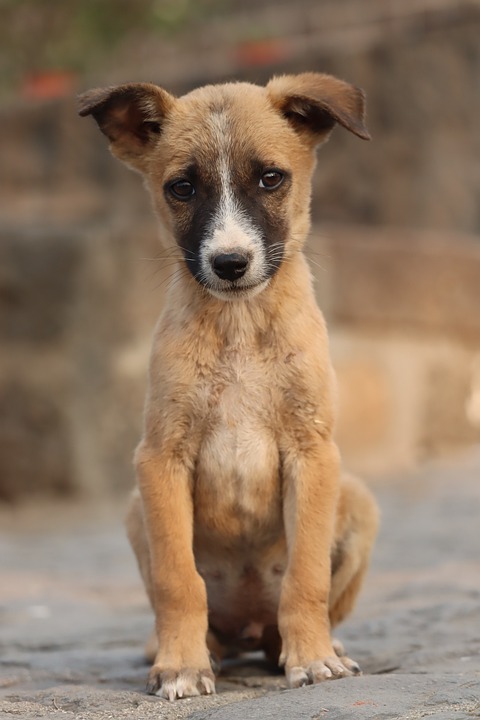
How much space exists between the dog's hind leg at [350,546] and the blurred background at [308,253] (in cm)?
363

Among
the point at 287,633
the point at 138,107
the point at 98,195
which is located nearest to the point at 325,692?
the point at 287,633

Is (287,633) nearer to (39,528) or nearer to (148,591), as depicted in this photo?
(148,591)

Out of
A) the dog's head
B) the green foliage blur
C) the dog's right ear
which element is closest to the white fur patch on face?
the dog's head

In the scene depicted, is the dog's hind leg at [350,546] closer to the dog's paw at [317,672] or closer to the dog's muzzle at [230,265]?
the dog's paw at [317,672]

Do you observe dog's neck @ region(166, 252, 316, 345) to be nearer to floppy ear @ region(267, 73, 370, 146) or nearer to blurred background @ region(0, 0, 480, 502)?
floppy ear @ region(267, 73, 370, 146)

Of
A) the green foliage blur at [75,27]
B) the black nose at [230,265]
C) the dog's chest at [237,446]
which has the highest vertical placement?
the green foliage blur at [75,27]

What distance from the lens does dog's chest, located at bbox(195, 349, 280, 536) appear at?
14.4 ft

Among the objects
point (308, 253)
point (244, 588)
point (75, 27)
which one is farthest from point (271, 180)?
point (75, 27)

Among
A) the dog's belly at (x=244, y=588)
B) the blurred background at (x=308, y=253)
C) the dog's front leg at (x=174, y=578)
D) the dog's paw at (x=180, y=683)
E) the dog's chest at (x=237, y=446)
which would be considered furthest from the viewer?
the blurred background at (x=308, y=253)

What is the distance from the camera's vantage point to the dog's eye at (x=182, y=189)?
4.51 meters

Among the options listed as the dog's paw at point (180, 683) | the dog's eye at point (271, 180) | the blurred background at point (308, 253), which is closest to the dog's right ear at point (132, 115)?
the dog's eye at point (271, 180)

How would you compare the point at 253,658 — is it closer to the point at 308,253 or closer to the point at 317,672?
the point at 317,672

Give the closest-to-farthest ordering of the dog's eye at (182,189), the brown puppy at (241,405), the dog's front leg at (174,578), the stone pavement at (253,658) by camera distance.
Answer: the stone pavement at (253,658) → the dog's front leg at (174,578) → the brown puppy at (241,405) → the dog's eye at (182,189)

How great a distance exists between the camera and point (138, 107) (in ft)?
15.9
